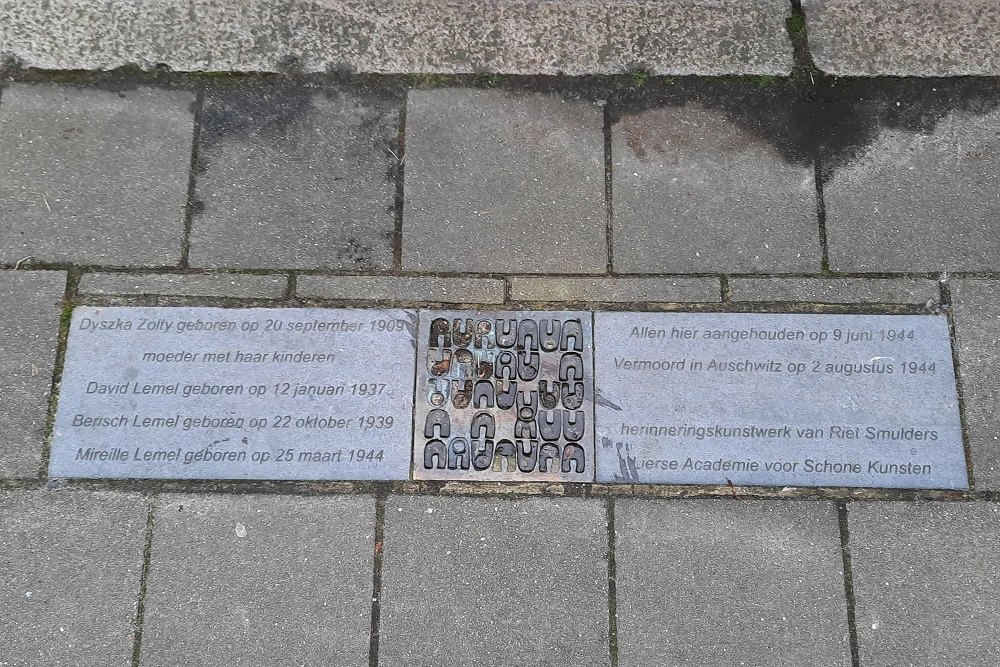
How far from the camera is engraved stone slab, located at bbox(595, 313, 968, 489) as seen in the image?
2.44 meters

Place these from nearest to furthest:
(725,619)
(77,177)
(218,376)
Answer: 1. (725,619)
2. (218,376)
3. (77,177)

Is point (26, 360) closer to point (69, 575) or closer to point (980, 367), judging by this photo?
point (69, 575)

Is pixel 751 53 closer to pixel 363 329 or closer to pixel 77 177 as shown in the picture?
pixel 363 329

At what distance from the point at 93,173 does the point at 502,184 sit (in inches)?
62.1

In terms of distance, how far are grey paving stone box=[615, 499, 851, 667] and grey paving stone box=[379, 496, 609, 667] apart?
12 cm

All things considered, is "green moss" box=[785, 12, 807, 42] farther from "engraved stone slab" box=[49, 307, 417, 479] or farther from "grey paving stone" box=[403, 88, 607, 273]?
"engraved stone slab" box=[49, 307, 417, 479]

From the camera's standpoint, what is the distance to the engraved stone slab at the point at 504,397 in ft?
8.05

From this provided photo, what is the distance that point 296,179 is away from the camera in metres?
2.70

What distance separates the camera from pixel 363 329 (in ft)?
8.39

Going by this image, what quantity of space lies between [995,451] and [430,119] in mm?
2404

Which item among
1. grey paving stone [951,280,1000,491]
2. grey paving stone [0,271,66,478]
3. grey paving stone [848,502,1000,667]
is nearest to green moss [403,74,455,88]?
grey paving stone [0,271,66,478]

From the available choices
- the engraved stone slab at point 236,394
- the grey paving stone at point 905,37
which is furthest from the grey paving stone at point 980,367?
the engraved stone slab at point 236,394

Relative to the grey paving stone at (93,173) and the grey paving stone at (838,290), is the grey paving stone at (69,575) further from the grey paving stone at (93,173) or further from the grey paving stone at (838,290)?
the grey paving stone at (838,290)

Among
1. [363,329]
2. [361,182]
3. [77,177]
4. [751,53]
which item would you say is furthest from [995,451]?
[77,177]
